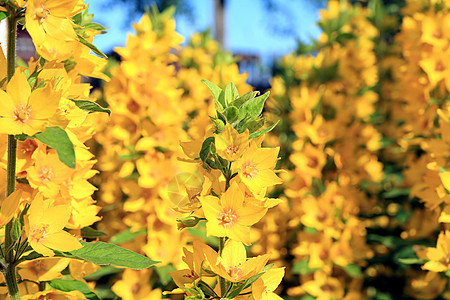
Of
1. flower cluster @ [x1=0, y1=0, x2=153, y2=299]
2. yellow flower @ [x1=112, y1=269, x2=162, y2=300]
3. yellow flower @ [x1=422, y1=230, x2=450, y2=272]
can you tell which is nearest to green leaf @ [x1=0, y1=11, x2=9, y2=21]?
flower cluster @ [x1=0, y1=0, x2=153, y2=299]

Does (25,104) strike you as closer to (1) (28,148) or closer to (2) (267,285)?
(1) (28,148)

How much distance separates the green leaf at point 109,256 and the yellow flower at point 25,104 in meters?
0.25

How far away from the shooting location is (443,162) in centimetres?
159

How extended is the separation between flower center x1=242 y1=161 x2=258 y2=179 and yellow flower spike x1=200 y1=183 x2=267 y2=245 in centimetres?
3

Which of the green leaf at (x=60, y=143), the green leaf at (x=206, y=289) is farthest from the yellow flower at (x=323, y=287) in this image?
the green leaf at (x=60, y=143)

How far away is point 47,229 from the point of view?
0.88m

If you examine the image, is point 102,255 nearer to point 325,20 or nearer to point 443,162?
point 443,162

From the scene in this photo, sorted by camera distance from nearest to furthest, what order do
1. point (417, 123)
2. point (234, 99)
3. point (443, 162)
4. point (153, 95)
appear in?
1. point (234, 99)
2. point (443, 162)
3. point (153, 95)
4. point (417, 123)

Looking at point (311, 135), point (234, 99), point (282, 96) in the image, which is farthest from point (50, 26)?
point (282, 96)

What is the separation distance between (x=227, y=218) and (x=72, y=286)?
1.51 feet

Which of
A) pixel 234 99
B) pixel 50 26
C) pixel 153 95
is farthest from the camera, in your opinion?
pixel 153 95

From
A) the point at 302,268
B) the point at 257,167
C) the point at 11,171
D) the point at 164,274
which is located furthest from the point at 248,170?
the point at 302,268

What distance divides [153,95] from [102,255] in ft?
4.04

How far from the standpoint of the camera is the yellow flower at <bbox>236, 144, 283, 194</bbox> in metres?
0.86
